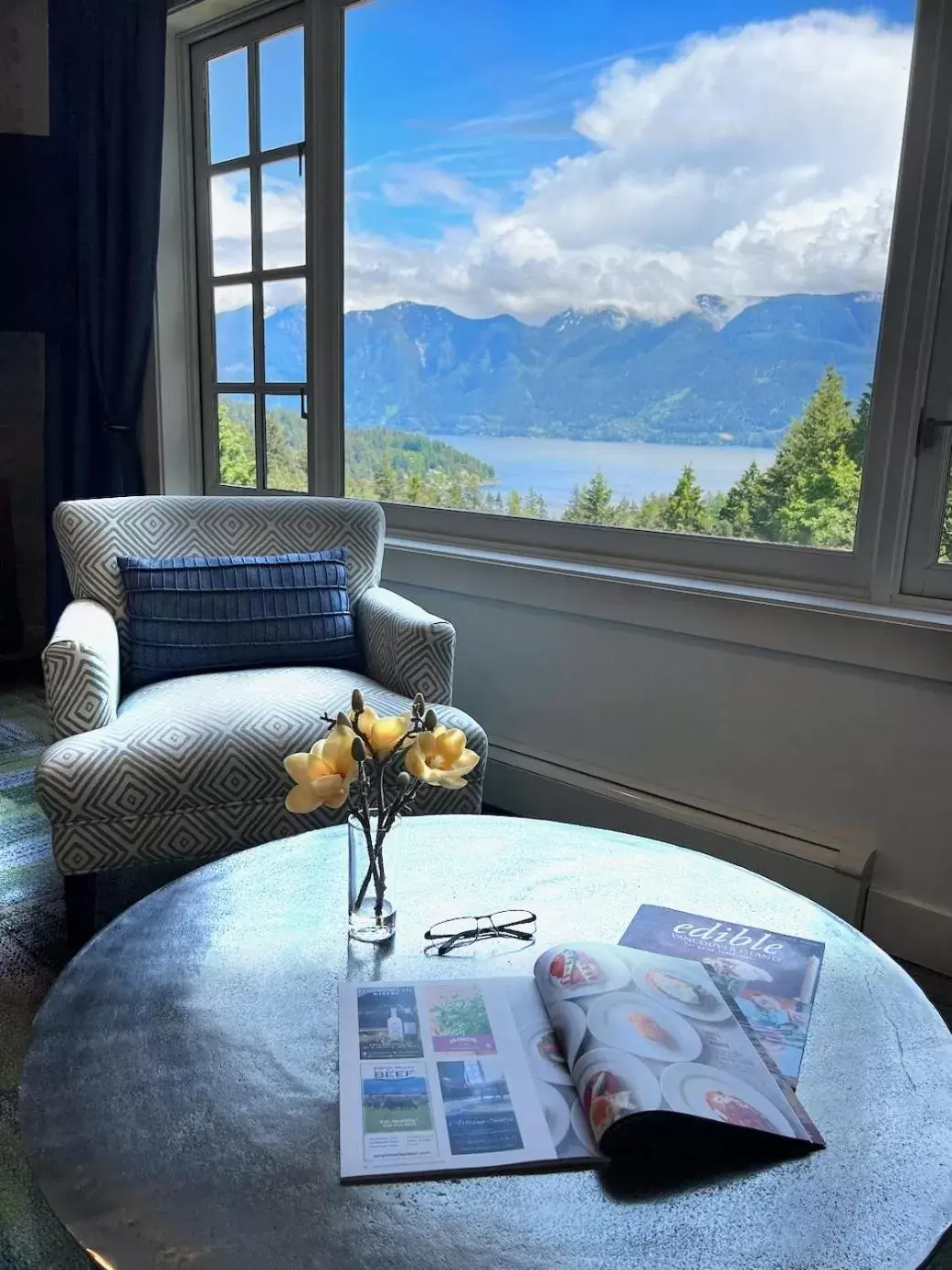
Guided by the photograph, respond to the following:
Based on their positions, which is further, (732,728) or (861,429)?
(732,728)

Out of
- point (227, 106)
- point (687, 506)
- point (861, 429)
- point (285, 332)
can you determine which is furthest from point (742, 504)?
point (227, 106)

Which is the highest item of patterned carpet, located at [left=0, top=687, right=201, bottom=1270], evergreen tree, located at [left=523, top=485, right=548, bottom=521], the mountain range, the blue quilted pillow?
the mountain range

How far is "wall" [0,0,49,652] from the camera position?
10.2 feet

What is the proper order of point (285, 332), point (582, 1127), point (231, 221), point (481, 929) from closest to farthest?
point (582, 1127) < point (481, 929) < point (285, 332) < point (231, 221)

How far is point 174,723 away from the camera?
1.71m

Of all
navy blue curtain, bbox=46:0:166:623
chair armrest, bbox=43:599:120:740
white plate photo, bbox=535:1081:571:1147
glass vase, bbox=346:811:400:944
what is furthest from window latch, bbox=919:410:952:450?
navy blue curtain, bbox=46:0:166:623

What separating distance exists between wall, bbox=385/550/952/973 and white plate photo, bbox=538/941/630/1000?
1033 mm

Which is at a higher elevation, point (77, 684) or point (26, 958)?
point (77, 684)

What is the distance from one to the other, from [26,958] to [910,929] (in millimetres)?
1635

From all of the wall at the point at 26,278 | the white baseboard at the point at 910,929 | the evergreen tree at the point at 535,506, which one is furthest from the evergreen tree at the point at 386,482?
the white baseboard at the point at 910,929

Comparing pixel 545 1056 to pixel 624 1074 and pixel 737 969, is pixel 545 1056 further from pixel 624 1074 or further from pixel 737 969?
pixel 737 969

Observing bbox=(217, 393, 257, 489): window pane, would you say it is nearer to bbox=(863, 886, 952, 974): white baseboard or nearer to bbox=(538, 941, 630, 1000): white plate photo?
bbox=(863, 886, 952, 974): white baseboard

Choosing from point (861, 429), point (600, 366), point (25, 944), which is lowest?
point (25, 944)

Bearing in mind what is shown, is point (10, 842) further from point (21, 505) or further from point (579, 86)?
point (579, 86)
